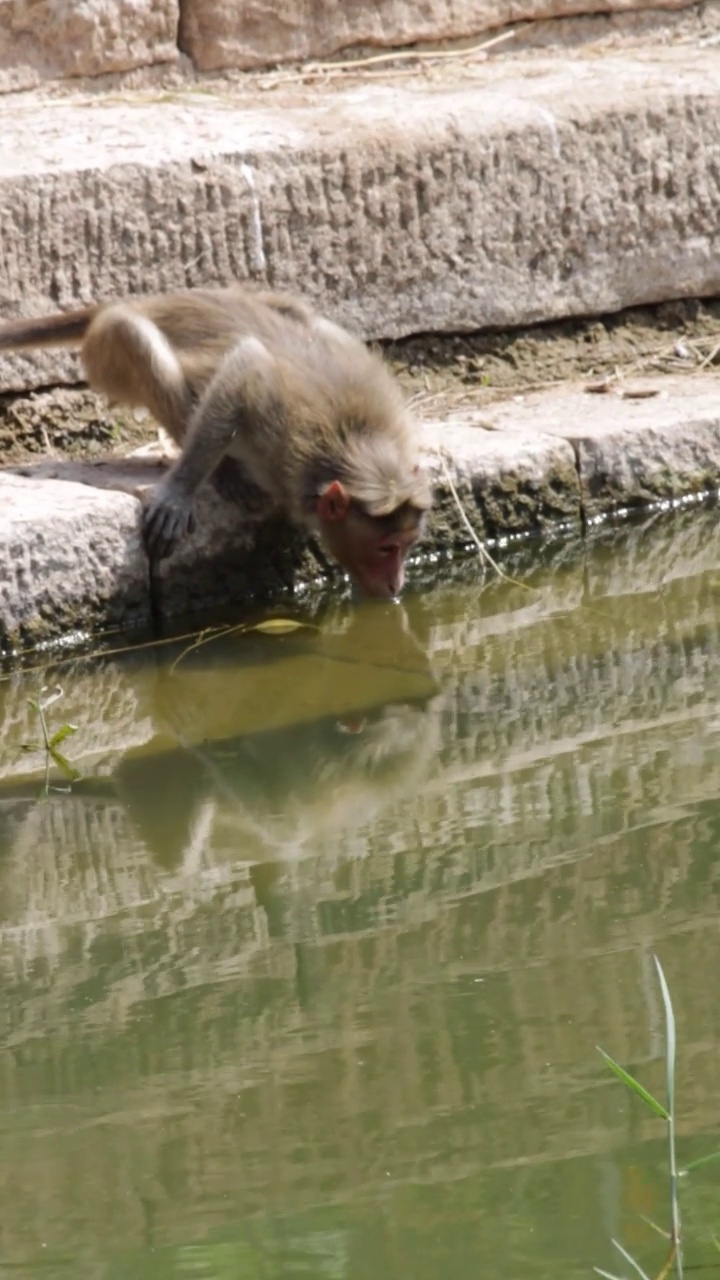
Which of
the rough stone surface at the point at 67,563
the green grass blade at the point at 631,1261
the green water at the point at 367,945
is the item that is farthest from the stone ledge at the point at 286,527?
the green grass blade at the point at 631,1261

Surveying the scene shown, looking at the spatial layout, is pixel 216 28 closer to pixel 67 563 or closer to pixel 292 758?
pixel 67 563

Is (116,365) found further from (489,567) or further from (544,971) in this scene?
(544,971)

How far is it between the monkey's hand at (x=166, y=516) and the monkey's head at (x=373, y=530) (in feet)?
1.27

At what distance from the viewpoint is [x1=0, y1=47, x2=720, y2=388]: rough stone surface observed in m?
6.34

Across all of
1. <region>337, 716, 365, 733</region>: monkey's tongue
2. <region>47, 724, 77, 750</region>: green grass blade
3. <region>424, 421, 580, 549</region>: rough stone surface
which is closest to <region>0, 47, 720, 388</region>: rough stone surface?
<region>424, 421, 580, 549</region>: rough stone surface

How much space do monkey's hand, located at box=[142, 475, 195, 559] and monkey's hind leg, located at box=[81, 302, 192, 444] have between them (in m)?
0.28

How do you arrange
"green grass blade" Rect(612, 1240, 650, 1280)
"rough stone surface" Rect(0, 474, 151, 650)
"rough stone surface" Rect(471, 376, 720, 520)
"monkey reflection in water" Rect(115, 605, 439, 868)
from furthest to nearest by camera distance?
Result: "rough stone surface" Rect(471, 376, 720, 520) → "rough stone surface" Rect(0, 474, 151, 650) → "monkey reflection in water" Rect(115, 605, 439, 868) → "green grass blade" Rect(612, 1240, 650, 1280)

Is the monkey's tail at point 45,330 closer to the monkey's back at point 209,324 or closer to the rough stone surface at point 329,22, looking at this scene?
the monkey's back at point 209,324

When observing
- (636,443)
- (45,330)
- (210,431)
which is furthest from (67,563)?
(636,443)

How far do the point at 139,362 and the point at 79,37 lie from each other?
173 cm

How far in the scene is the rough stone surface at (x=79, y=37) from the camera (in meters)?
6.80

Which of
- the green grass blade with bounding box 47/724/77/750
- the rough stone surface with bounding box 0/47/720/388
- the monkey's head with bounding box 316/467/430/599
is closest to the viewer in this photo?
the green grass blade with bounding box 47/724/77/750

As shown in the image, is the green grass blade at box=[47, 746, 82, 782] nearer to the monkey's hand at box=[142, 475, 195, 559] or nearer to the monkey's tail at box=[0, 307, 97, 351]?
the monkey's hand at box=[142, 475, 195, 559]

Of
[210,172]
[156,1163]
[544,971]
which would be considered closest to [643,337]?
[210,172]
